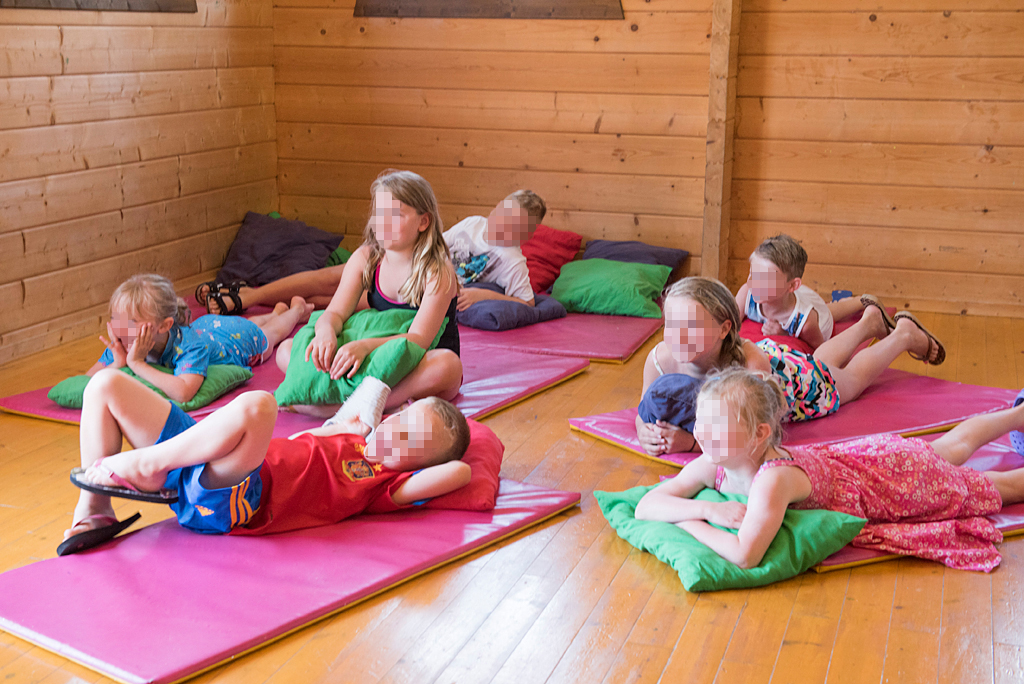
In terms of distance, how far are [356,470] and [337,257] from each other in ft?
8.90

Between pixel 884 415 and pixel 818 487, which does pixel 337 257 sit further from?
pixel 818 487

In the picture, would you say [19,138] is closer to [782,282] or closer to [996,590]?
[782,282]

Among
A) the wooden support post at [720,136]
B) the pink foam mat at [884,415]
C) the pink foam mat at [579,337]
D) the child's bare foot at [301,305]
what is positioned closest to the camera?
the pink foam mat at [884,415]

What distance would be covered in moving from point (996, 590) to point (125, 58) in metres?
3.82

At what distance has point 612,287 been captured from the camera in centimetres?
437

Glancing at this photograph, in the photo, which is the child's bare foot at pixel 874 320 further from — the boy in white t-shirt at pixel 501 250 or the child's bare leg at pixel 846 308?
the boy in white t-shirt at pixel 501 250

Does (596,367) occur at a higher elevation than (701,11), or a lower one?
lower

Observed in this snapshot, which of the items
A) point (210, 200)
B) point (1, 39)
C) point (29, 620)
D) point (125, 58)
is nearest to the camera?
point (29, 620)

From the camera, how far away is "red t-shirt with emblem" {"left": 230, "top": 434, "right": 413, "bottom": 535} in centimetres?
221

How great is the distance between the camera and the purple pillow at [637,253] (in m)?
4.63

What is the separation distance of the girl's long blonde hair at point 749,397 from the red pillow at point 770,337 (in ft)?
3.92

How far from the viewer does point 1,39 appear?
348 cm

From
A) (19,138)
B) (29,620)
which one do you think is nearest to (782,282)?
(29,620)

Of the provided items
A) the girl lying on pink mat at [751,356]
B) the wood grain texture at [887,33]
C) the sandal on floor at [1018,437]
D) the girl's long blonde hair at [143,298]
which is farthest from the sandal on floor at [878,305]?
the girl's long blonde hair at [143,298]
